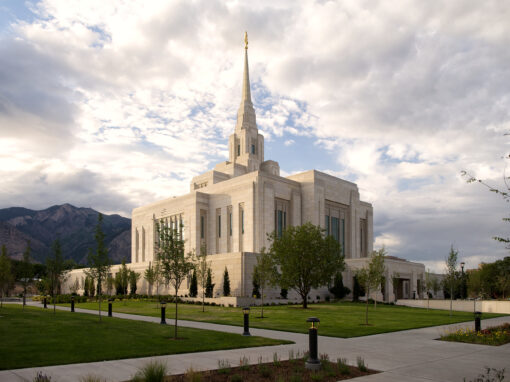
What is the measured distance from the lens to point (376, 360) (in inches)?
467

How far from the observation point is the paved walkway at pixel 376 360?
978cm

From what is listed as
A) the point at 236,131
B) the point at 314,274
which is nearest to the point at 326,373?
the point at 314,274

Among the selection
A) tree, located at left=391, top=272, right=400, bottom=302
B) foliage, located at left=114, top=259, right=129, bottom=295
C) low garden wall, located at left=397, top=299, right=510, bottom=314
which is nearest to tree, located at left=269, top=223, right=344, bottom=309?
low garden wall, located at left=397, top=299, right=510, bottom=314

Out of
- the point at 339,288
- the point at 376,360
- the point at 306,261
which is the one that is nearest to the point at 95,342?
the point at 376,360

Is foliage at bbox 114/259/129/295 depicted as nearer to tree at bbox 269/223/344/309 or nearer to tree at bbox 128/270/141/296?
tree at bbox 128/270/141/296

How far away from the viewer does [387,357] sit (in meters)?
12.3

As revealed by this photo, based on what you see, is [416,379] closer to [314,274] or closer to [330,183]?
[314,274]

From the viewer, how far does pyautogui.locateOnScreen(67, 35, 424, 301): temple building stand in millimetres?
53719

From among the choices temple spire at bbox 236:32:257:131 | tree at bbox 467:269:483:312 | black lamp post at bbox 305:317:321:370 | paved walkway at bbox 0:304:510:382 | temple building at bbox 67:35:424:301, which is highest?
temple spire at bbox 236:32:257:131

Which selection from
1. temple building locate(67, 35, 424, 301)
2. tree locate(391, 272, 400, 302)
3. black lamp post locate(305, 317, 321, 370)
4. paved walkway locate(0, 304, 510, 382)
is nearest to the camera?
paved walkway locate(0, 304, 510, 382)

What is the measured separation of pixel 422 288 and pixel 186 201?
3513cm

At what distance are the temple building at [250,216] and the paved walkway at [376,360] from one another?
105ft

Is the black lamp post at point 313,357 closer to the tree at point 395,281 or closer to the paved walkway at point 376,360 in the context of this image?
the paved walkway at point 376,360

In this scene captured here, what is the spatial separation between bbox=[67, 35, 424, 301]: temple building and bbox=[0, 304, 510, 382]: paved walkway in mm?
32115
